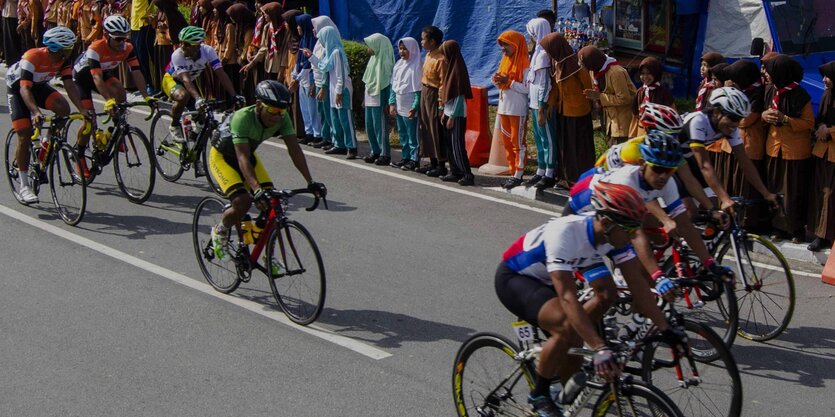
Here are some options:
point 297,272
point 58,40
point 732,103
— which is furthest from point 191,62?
point 732,103

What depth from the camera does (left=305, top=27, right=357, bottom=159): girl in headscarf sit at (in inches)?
527

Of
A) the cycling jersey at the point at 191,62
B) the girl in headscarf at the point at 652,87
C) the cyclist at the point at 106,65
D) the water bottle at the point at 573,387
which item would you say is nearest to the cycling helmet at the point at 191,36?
the cycling jersey at the point at 191,62

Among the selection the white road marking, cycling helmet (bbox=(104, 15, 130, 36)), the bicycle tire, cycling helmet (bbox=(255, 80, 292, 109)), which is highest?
cycling helmet (bbox=(104, 15, 130, 36))

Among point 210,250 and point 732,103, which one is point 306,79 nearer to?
point 210,250

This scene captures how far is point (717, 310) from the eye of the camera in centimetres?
803

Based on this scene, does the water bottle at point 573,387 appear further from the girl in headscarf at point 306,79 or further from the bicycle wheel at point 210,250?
the girl in headscarf at point 306,79

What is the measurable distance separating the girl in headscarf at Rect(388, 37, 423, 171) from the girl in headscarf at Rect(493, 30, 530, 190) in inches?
45.2

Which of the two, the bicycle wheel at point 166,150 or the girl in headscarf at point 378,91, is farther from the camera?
the girl in headscarf at point 378,91

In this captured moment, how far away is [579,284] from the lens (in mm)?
7070

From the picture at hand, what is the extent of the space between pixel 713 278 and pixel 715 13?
9.49m

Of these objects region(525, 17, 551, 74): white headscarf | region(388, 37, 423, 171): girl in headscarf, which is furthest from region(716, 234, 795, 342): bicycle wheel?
region(388, 37, 423, 171): girl in headscarf

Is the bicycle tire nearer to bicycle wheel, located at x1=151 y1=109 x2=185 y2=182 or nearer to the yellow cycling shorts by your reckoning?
the yellow cycling shorts

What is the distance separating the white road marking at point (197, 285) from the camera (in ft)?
24.3

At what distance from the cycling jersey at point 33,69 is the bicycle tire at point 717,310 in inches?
278
